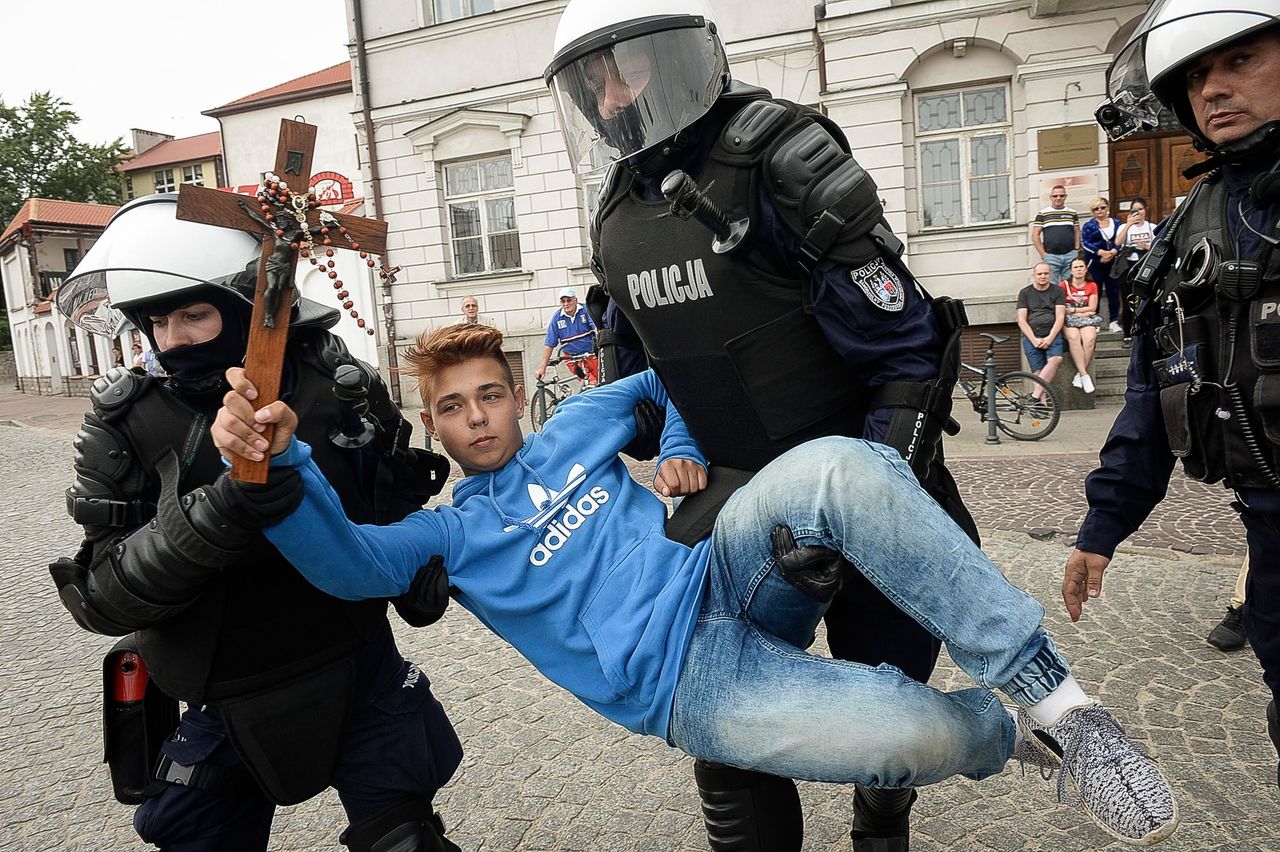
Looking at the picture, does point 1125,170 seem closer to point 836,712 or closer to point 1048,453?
point 1048,453

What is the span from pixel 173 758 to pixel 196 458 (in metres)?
0.65

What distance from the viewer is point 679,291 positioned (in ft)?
6.36

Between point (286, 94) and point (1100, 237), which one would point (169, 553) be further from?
point (286, 94)

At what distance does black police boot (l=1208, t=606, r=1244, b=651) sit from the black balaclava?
147 inches

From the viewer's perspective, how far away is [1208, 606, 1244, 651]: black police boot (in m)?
3.65

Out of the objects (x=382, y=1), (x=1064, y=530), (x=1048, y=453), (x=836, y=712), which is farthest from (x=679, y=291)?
(x=382, y=1)

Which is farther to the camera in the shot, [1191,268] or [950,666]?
[950,666]

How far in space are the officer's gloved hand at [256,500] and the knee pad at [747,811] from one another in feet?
3.16

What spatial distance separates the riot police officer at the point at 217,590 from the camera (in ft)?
5.65

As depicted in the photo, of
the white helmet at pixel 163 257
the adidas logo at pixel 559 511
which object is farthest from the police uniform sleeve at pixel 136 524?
the adidas logo at pixel 559 511

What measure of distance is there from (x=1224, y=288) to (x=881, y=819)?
137 cm

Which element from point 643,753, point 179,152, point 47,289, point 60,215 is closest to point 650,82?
point 643,753

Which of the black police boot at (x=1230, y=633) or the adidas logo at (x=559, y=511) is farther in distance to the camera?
the black police boot at (x=1230, y=633)

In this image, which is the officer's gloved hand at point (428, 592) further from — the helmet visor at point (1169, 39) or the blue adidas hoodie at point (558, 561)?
the helmet visor at point (1169, 39)
